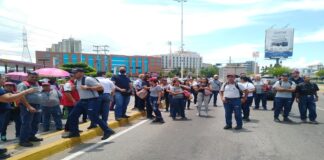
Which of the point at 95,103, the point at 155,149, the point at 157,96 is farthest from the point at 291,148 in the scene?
the point at 157,96

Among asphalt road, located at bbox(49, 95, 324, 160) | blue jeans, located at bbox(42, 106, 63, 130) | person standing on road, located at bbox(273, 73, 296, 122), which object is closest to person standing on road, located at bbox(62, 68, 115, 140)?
asphalt road, located at bbox(49, 95, 324, 160)

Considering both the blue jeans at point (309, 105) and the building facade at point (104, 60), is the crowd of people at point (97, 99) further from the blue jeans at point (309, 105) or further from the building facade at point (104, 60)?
the building facade at point (104, 60)

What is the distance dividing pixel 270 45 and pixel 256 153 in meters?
59.5

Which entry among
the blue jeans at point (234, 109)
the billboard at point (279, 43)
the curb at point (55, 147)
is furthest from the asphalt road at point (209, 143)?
the billboard at point (279, 43)

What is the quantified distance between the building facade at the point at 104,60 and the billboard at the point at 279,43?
6318 cm

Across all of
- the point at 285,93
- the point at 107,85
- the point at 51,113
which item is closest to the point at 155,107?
the point at 107,85

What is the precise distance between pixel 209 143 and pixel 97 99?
2.97 meters

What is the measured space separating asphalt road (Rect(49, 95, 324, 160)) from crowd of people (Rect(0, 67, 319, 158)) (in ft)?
2.48

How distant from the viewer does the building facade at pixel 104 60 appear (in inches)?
4972

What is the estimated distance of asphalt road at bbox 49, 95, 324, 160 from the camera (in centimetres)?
693

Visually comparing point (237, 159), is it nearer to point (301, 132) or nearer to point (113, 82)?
point (301, 132)

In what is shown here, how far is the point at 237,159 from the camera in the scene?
6.60 metres

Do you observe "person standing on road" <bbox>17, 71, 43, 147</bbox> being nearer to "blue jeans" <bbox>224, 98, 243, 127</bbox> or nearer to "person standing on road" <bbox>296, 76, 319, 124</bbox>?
"blue jeans" <bbox>224, 98, 243, 127</bbox>

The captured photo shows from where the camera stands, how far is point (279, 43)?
205ft
